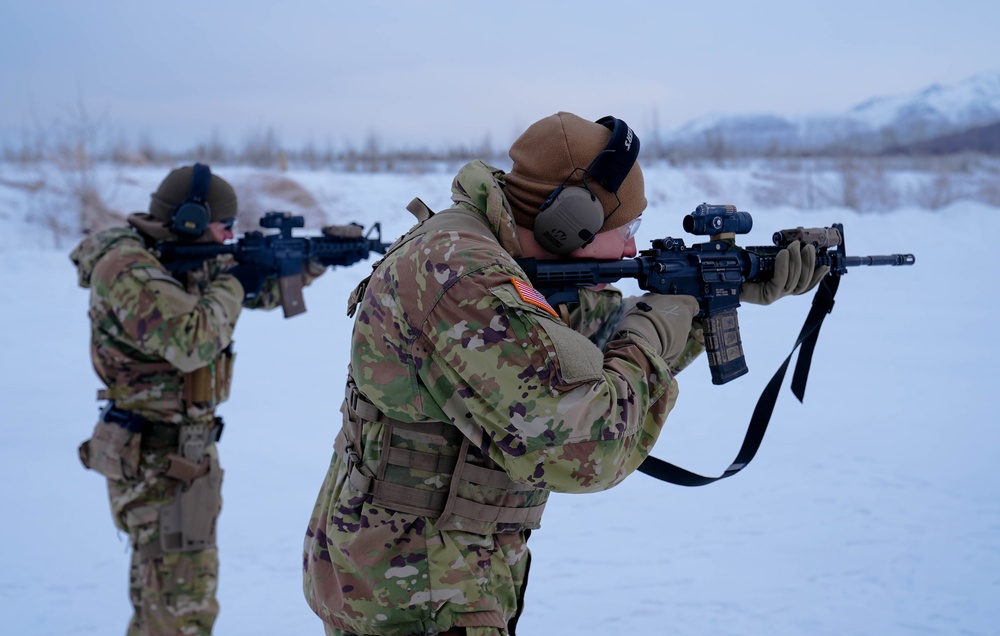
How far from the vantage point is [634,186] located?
5.65 ft

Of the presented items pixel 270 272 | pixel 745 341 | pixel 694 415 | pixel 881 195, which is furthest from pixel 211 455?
pixel 881 195

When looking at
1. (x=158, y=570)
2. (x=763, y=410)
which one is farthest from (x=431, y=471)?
(x=158, y=570)

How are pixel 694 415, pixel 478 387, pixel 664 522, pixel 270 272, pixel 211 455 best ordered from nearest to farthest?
pixel 478 387, pixel 211 455, pixel 270 272, pixel 664 522, pixel 694 415

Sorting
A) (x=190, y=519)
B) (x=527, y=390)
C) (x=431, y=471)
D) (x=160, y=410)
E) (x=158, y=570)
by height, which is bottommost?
(x=158, y=570)

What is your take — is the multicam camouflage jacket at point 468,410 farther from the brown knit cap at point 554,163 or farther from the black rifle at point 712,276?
the black rifle at point 712,276

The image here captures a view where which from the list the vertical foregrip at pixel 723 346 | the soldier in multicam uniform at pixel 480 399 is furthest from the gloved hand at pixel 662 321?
the vertical foregrip at pixel 723 346

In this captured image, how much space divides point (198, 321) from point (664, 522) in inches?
111

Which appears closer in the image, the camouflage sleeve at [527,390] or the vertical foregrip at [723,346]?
the camouflage sleeve at [527,390]

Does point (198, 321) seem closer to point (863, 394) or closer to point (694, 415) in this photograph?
point (694, 415)

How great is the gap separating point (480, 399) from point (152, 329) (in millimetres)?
1976

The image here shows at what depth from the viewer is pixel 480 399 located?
1453 millimetres

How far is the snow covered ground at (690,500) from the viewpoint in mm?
3588

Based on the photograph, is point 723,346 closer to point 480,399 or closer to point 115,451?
point 480,399

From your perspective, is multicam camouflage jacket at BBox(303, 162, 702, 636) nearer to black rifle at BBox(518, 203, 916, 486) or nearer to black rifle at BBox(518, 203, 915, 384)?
black rifle at BBox(518, 203, 916, 486)
